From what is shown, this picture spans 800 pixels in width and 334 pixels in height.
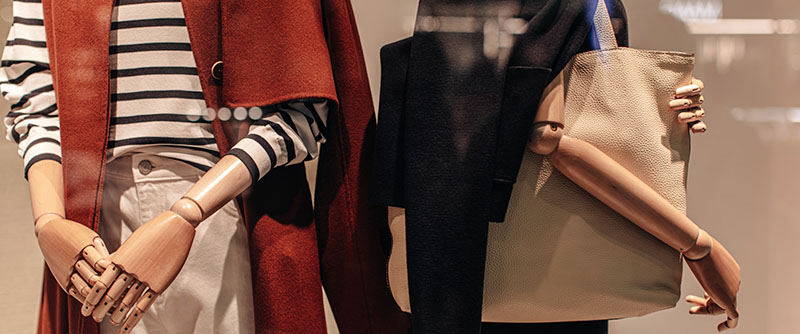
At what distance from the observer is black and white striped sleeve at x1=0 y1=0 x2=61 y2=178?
3.13 ft

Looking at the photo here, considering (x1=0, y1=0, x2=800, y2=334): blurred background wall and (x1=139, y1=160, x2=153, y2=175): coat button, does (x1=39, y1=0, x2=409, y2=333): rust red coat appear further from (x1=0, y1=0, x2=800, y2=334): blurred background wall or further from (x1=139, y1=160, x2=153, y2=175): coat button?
(x1=0, y1=0, x2=800, y2=334): blurred background wall

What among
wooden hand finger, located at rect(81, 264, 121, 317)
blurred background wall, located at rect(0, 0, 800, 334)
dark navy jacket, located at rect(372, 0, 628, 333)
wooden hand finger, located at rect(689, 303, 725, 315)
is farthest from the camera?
blurred background wall, located at rect(0, 0, 800, 334)

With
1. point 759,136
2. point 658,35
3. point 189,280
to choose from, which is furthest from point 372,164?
point 759,136

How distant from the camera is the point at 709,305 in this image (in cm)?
102

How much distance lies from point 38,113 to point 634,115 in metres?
0.81

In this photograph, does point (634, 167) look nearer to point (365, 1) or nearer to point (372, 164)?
point (372, 164)

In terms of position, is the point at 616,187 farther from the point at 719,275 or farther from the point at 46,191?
the point at 46,191

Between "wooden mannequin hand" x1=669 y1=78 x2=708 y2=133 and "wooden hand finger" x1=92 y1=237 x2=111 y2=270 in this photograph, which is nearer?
"wooden hand finger" x1=92 y1=237 x2=111 y2=270

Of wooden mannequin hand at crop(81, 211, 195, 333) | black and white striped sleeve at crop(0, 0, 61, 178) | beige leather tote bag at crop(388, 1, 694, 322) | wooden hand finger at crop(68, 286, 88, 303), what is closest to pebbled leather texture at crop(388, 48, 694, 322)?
beige leather tote bag at crop(388, 1, 694, 322)

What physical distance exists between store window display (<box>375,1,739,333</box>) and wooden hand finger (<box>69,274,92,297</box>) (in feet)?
1.30

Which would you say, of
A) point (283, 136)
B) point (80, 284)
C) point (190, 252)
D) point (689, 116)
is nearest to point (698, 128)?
point (689, 116)

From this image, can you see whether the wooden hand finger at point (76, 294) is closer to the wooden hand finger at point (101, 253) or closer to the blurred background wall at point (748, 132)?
the wooden hand finger at point (101, 253)

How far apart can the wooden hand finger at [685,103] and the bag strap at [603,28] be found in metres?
0.11

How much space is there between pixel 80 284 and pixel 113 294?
6 centimetres
